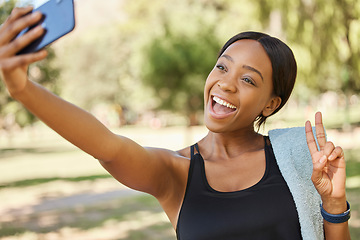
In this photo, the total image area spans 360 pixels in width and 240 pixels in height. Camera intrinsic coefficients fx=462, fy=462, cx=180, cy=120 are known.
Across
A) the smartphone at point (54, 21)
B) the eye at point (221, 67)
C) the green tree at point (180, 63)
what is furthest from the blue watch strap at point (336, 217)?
the green tree at point (180, 63)

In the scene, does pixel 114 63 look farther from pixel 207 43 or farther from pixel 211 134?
pixel 211 134

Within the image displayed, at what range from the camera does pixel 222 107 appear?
1.74 meters

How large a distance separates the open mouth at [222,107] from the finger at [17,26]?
2.60ft

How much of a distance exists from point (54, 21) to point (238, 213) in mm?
908

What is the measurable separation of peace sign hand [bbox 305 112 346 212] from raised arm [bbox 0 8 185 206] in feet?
1.71

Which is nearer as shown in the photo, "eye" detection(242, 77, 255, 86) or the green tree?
"eye" detection(242, 77, 255, 86)

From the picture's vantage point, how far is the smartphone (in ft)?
3.59

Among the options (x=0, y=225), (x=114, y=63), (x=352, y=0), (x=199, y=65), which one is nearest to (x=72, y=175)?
(x=0, y=225)

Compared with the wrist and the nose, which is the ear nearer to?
the nose

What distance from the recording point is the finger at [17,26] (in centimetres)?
112

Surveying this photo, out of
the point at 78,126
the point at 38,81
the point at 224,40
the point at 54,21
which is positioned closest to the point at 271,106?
the point at 78,126

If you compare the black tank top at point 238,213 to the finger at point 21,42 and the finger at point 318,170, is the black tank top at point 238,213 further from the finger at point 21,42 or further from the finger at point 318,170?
the finger at point 21,42

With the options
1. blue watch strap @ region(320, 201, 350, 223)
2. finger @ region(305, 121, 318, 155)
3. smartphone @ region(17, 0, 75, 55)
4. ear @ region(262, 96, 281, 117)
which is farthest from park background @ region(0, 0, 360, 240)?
blue watch strap @ region(320, 201, 350, 223)

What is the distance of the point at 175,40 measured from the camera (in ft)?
58.0
